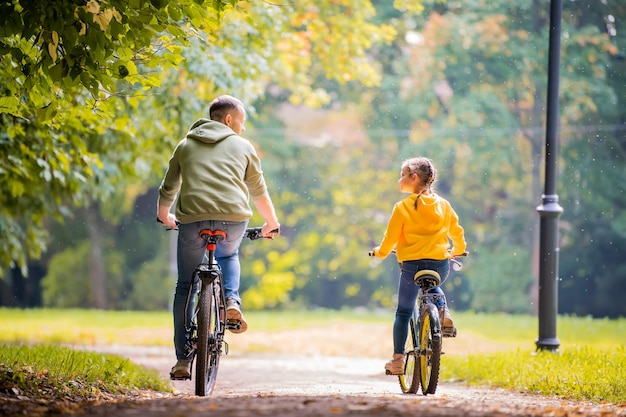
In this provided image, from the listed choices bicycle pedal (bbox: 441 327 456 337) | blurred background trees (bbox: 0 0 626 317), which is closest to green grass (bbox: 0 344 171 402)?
bicycle pedal (bbox: 441 327 456 337)

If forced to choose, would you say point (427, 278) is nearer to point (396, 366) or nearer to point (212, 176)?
point (396, 366)

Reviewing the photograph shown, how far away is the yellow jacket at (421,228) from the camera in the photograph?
708 cm

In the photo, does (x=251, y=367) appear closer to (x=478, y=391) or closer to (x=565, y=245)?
(x=478, y=391)

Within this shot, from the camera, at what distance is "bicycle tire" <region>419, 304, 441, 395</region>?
6.77m

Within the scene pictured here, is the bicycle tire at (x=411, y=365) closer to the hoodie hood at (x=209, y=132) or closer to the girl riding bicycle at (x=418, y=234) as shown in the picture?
the girl riding bicycle at (x=418, y=234)

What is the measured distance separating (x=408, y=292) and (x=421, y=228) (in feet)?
1.60

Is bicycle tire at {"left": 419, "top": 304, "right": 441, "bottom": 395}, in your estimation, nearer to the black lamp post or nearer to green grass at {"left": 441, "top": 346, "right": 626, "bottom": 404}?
green grass at {"left": 441, "top": 346, "right": 626, "bottom": 404}

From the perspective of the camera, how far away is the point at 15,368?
683 centimetres

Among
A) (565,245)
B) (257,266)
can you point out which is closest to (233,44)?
(565,245)

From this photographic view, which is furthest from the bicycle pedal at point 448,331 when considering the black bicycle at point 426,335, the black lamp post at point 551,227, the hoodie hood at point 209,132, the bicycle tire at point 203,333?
the black lamp post at point 551,227

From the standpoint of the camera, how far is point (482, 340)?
17.5 metres

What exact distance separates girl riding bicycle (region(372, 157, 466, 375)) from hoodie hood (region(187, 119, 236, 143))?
1.28 metres

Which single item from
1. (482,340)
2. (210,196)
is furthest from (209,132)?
(482,340)

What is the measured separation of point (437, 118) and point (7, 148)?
18.8m
